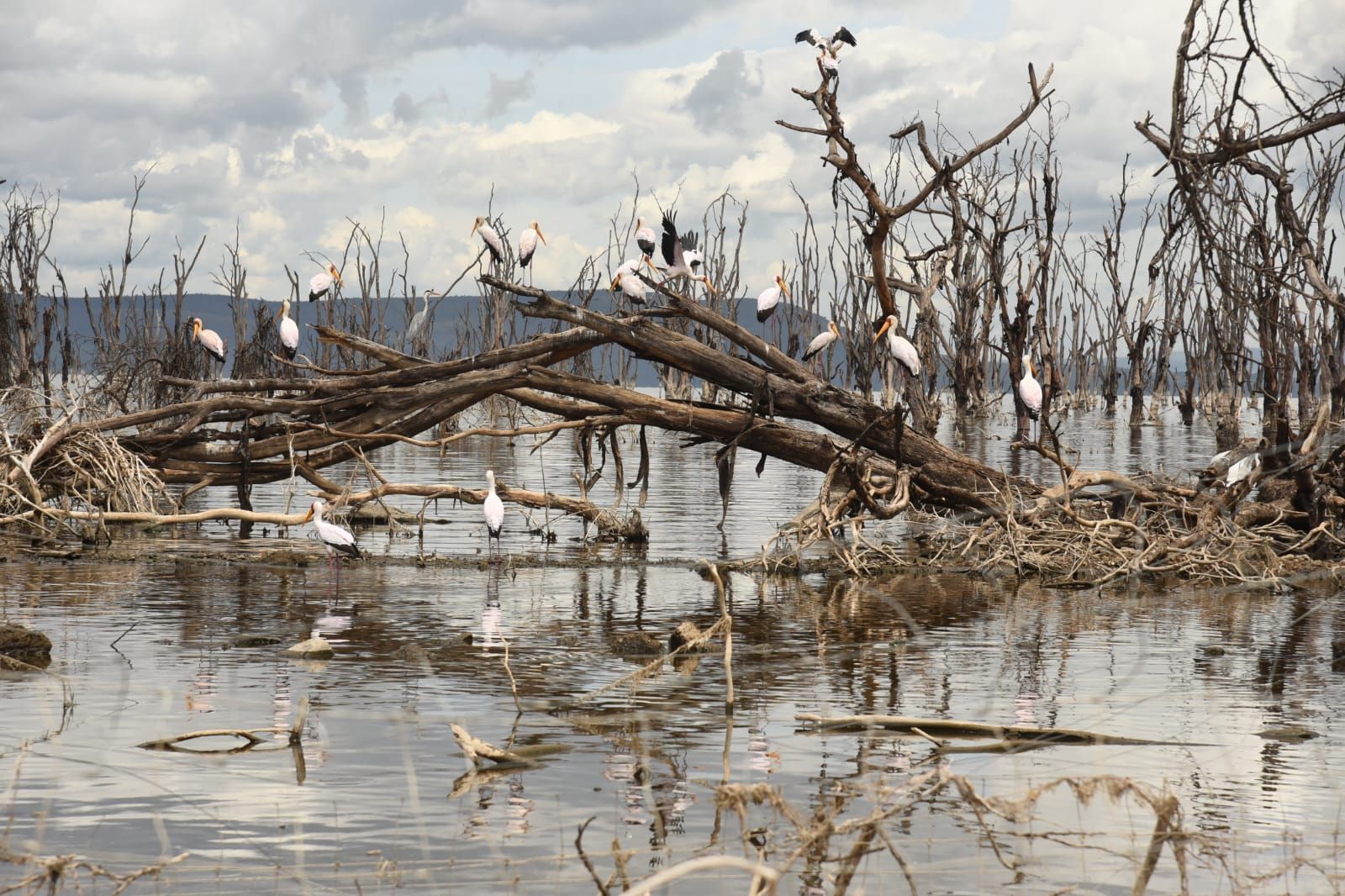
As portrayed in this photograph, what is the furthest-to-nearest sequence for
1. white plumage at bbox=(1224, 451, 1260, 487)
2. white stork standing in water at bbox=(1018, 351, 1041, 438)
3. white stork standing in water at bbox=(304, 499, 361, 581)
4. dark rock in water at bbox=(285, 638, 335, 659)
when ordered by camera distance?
white stork standing in water at bbox=(1018, 351, 1041, 438) < white plumage at bbox=(1224, 451, 1260, 487) < white stork standing in water at bbox=(304, 499, 361, 581) < dark rock in water at bbox=(285, 638, 335, 659)

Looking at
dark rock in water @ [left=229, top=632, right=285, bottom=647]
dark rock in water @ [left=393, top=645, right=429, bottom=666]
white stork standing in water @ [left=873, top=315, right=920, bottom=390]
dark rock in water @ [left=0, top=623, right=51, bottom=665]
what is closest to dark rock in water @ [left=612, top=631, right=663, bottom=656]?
dark rock in water @ [left=393, top=645, right=429, bottom=666]

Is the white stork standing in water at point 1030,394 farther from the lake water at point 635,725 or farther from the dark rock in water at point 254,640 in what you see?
the dark rock in water at point 254,640

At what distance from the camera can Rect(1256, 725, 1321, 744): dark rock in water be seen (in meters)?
5.84

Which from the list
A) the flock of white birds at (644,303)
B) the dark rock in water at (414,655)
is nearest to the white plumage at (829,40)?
the flock of white birds at (644,303)

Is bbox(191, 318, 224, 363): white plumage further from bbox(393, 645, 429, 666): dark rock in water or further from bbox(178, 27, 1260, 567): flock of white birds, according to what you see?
bbox(393, 645, 429, 666): dark rock in water

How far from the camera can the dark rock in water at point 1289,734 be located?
5844 mm

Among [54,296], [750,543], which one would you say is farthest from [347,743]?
[54,296]

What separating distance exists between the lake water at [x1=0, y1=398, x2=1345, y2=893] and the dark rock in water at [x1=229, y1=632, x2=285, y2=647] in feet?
0.26

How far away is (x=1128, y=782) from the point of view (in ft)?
12.1

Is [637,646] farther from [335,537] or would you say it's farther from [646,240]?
[646,240]

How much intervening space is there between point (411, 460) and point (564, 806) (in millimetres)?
19751

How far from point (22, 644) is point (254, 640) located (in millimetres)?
1120

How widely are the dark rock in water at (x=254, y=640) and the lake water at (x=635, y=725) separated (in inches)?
3.1

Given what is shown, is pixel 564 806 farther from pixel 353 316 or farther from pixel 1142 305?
pixel 1142 305
